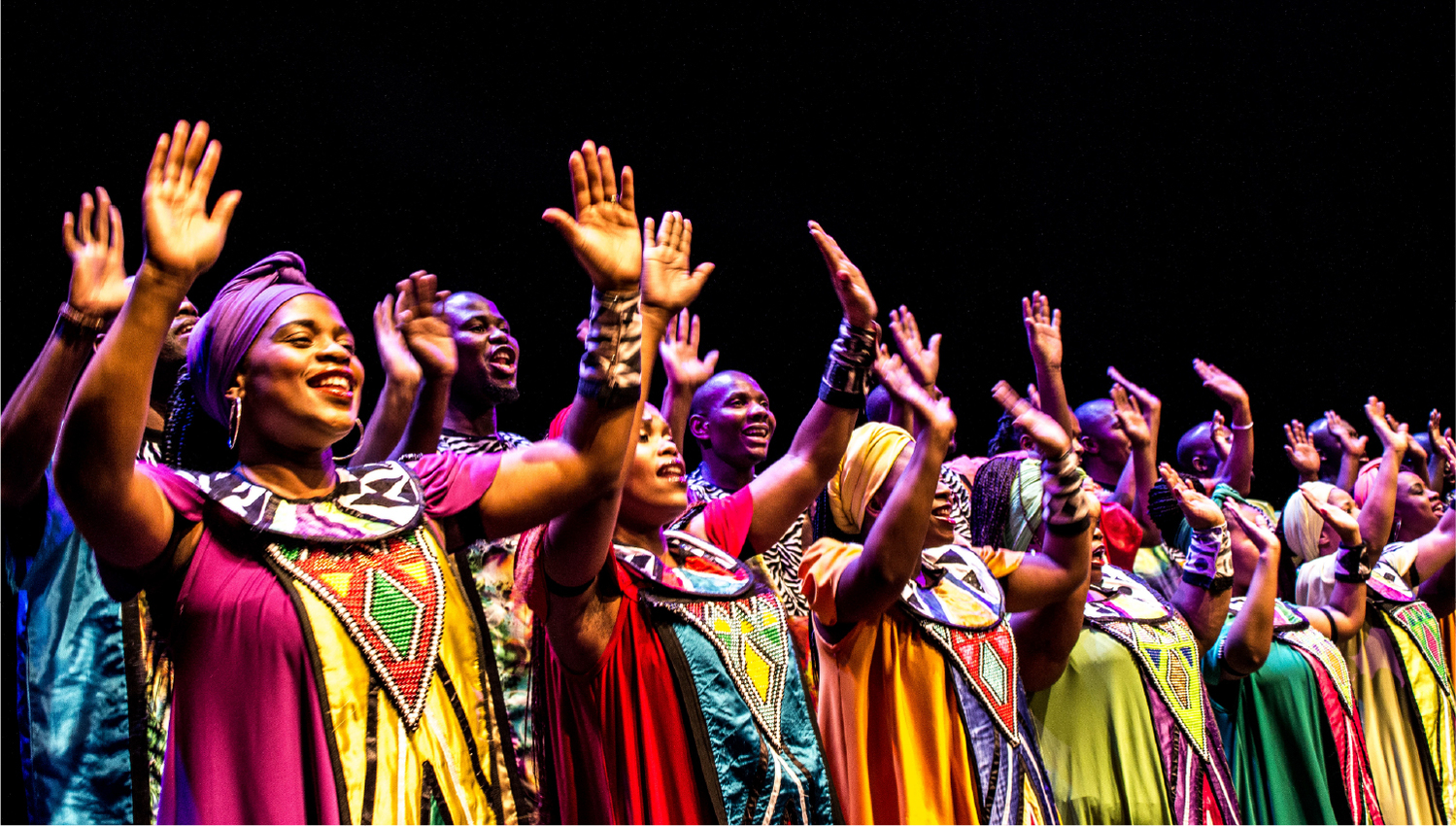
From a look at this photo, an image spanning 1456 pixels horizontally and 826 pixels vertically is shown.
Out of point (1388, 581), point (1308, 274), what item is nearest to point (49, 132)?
point (1388, 581)

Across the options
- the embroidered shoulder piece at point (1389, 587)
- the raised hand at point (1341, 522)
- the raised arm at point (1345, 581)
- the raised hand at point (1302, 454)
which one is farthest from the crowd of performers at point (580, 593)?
the raised hand at point (1302, 454)

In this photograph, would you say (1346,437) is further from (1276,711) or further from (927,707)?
(927,707)

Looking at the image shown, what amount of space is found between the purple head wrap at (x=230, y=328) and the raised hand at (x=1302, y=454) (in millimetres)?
5324

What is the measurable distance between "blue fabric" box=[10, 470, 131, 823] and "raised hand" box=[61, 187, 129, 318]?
0.38m

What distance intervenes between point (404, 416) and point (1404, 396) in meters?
7.28

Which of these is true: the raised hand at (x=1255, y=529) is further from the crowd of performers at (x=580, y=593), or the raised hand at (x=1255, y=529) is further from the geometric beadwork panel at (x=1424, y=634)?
the geometric beadwork panel at (x=1424, y=634)

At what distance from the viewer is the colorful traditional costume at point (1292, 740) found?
408 cm

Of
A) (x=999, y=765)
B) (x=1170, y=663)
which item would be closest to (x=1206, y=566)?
(x=1170, y=663)

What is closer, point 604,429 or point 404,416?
point 604,429

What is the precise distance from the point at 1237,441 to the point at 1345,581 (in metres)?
1.10

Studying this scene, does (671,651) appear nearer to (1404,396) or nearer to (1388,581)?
(1388,581)

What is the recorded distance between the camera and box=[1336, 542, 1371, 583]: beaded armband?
4840 millimetres

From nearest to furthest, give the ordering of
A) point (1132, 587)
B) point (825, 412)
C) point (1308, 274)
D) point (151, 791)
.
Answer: point (151, 791) → point (825, 412) → point (1132, 587) → point (1308, 274)

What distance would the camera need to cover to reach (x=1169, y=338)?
22.9ft
